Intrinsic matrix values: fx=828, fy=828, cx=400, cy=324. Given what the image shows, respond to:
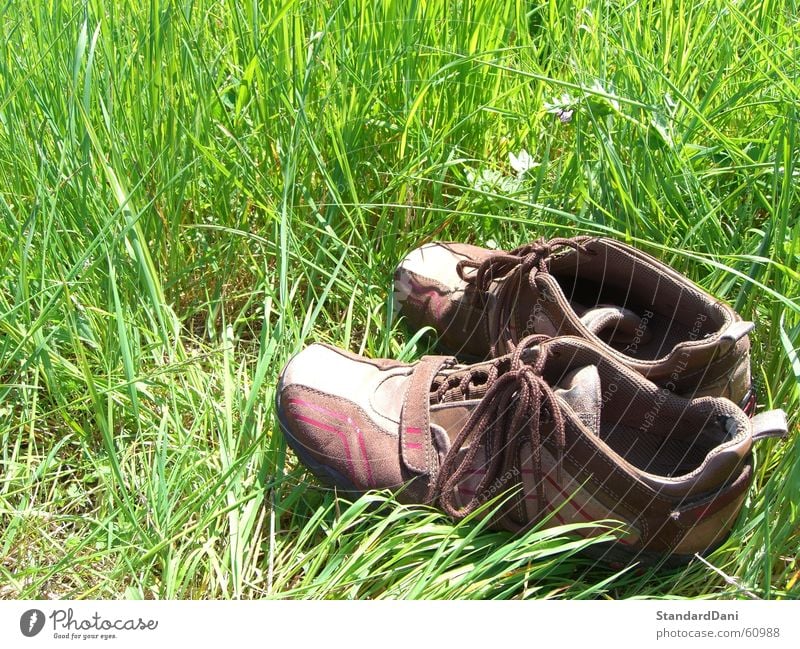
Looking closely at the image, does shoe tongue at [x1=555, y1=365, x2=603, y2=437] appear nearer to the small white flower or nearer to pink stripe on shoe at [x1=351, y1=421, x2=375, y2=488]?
pink stripe on shoe at [x1=351, y1=421, x2=375, y2=488]

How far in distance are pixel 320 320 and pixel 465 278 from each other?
30 cm

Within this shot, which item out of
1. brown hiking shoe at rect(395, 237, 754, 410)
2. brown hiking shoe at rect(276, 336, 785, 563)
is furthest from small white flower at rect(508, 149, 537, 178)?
brown hiking shoe at rect(276, 336, 785, 563)

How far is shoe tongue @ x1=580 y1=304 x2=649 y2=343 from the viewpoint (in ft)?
4.47

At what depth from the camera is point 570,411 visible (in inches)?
45.7

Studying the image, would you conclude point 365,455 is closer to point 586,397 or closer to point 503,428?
point 503,428

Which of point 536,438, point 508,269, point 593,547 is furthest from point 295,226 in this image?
point 593,547

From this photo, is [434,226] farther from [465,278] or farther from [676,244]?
[676,244]

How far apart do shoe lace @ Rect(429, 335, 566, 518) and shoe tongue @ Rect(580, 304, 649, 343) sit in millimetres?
135

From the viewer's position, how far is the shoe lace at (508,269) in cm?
142

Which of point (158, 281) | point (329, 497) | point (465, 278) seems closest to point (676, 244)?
point (465, 278)

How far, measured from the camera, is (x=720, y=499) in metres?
1.15

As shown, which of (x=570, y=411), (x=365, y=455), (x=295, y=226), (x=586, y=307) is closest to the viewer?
(x=570, y=411)

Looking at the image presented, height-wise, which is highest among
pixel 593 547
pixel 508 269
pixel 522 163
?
pixel 522 163

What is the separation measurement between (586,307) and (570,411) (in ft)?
1.26
